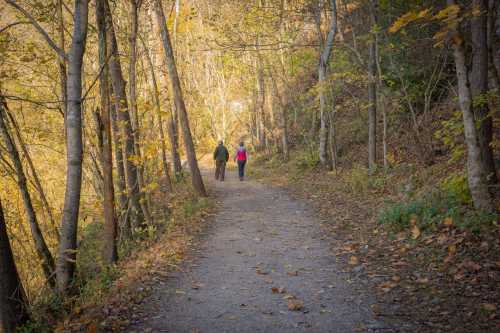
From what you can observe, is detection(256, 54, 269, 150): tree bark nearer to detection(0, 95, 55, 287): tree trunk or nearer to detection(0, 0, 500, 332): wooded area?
detection(0, 0, 500, 332): wooded area

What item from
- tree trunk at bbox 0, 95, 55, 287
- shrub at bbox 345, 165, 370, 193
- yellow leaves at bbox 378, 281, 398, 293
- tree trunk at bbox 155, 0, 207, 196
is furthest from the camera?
tree trunk at bbox 155, 0, 207, 196

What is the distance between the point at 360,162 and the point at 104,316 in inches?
497

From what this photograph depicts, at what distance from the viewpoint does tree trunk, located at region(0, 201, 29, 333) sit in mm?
6031

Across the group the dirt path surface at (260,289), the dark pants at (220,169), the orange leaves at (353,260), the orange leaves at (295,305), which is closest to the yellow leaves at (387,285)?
the dirt path surface at (260,289)

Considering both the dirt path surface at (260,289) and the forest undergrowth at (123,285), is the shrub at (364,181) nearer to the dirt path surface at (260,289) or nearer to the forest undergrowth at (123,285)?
the dirt path surface at (260,289)

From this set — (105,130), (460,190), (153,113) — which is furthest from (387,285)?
(153,113)

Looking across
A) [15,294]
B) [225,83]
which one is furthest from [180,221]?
[225,83]

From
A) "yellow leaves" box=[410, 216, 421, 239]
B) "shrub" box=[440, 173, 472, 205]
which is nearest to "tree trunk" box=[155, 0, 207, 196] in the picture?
"yellow leaves" box=[410, 216, 421, 239]

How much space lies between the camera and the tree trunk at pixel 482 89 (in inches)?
255

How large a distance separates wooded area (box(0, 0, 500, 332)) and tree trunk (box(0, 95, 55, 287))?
0.03 metres

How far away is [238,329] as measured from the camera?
14.9 ft

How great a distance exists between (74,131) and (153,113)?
8495 millimetres

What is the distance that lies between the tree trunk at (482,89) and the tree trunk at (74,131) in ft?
22.5

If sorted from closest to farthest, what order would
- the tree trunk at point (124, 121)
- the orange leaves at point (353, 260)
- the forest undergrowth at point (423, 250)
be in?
1. the forest undergrowth at point (423, 250)
2. the orange leaves at point (353, 260)
3. the tree trunk at point (124, 121)
